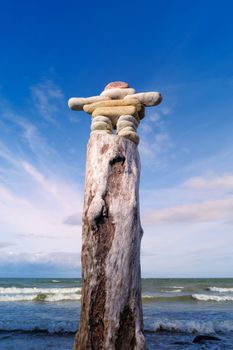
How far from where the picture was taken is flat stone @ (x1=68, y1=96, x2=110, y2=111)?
497cm

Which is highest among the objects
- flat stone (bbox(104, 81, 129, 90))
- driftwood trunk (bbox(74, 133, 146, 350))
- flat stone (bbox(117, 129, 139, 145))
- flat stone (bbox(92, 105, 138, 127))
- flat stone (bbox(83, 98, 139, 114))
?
flat stone (bbox(104, 81, 129, 90))

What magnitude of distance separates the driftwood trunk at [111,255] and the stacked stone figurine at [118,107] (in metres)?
0.39

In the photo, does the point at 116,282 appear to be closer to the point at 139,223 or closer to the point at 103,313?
the point at 103,313

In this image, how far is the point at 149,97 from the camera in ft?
15.9

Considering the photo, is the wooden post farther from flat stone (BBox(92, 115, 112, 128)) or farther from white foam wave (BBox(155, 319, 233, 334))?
white foam wave (BBox(155, 319, 233, 334))

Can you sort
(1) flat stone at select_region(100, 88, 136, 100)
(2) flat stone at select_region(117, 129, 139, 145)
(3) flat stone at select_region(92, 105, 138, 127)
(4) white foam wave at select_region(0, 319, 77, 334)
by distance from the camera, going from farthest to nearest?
(4) white foam wave at select_region(0, 319, 77, 334)
(1) flat stone at select_region(100, 88, 136, 100)
(3) flat stone at select_region(92, 105, 138, 127)
(2) flat stone at select_region(117, 129, 139, 145)

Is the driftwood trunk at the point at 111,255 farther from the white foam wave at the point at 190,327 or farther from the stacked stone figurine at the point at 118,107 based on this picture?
the white foam wave at the point at 190,327

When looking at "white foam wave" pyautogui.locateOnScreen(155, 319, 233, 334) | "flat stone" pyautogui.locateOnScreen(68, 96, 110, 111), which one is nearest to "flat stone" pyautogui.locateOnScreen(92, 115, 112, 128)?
"flat stone" pyautogui.locateOnScreen(68, 96, 110, 111)

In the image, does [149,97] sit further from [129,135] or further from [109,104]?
[129,135]

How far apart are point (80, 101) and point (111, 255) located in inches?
98.5

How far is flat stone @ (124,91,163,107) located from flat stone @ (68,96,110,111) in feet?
1.38

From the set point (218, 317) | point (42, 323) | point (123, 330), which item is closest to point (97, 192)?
point (123, 330)

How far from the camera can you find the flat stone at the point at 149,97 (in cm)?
482

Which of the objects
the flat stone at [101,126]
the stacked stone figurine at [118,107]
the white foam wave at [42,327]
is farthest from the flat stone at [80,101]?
the white foam wave at [42,327]
